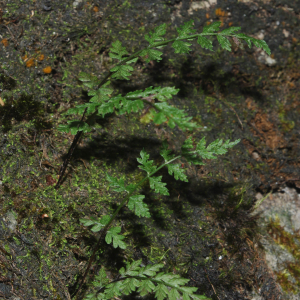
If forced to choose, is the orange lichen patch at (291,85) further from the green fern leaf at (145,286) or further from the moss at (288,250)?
the green fern leaf at (145,286)

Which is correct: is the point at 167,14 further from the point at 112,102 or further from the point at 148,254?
the point at 148,254

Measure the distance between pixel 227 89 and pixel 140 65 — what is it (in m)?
1.29

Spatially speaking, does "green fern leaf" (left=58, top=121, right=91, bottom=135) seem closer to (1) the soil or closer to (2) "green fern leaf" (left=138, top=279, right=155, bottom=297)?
(1) the soil

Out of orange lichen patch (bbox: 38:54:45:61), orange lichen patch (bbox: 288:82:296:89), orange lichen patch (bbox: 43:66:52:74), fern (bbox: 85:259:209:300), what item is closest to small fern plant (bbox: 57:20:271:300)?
fern (bbox: 85:259:209:300)

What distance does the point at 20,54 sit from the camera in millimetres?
3162

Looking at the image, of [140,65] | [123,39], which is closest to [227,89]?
[140,65]

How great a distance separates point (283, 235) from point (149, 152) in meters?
2.30

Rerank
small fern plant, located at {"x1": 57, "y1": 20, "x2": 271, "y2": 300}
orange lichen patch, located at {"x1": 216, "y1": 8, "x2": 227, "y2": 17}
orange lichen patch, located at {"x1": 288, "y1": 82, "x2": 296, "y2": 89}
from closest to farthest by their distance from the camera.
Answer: small fern plant, located at {"x1": 57, "y1": 20, "x2": 271, "y2": 300} < orange lichen patch, located at {"x1": 216, "y1": 8, "x2": 227, "y2": 17} < orange lichen patch, located at {"x1": 288, "y1": 82, "x2": 296, "y2": 89}

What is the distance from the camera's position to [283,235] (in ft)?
12.7

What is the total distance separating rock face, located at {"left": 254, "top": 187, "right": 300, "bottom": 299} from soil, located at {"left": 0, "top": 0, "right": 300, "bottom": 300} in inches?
0.6

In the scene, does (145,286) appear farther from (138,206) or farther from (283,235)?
(283,235)

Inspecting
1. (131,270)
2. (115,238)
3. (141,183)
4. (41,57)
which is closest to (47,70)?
(41,57)

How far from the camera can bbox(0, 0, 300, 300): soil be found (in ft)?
9.00

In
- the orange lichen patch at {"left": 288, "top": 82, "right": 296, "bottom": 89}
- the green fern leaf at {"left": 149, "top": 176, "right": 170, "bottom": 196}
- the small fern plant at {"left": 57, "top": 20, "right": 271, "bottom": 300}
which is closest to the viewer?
the small fern plant at {"left": 57, "top": 20, "right": 271, "bottom": 300}
